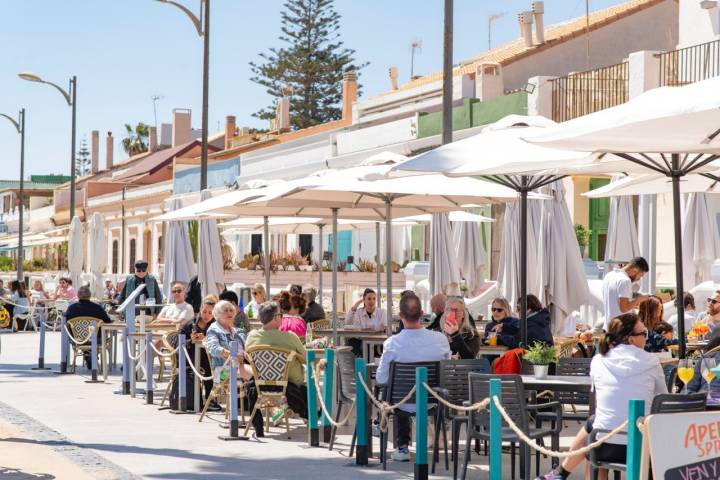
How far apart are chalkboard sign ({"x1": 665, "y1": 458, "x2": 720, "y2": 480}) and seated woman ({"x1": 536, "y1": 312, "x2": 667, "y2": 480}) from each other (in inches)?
36.9

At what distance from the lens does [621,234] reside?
18016 millimetres

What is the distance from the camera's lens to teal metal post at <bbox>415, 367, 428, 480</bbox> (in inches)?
388

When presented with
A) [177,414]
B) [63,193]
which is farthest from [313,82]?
[177,414]

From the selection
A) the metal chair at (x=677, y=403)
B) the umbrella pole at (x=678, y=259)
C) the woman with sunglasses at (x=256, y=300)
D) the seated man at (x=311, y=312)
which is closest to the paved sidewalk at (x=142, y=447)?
the umbrella pole at (x=678, y=259)

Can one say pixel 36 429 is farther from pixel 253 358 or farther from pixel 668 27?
pixel 668 27

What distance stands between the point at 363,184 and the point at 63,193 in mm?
67069

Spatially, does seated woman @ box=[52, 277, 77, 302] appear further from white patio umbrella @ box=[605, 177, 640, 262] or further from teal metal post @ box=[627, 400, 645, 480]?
teal metal post @ box=[627, 400, 645, 480]

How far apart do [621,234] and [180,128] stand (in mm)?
60640

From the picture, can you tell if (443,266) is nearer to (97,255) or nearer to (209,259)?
(209,259)

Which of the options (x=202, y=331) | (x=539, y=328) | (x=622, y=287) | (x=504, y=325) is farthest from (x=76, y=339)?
(x=622, y=287)

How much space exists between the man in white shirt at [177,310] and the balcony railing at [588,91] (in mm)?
11223

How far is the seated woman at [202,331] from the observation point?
48.9 feet

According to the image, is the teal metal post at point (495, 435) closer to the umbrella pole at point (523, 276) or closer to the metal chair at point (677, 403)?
the metal chair at point (677, 403)

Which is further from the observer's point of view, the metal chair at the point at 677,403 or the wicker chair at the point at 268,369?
the wicker chair at the point at 268,369
